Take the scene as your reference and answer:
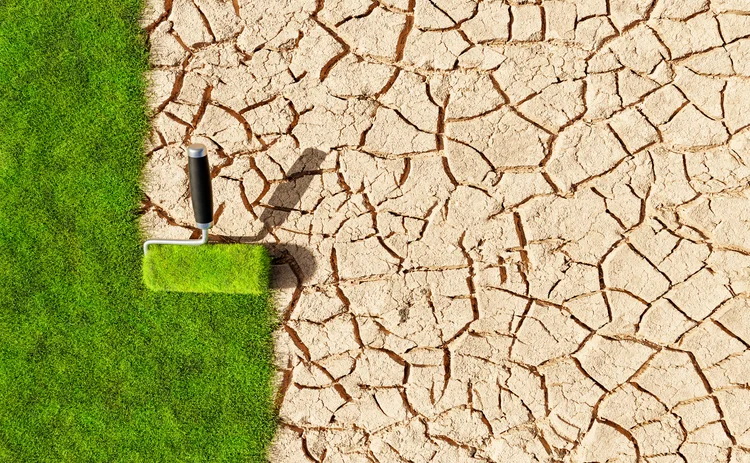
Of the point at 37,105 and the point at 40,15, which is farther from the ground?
the point at 40,15

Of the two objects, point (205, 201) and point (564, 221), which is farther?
point (564, 221)

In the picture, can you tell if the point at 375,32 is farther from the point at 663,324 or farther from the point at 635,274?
the point at 663,324

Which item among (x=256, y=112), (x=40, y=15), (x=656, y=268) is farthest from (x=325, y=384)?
(x=40, y=15)

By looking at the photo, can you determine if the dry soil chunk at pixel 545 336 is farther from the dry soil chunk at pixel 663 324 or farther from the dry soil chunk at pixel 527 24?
the dry soil chunk at pixel 527 24

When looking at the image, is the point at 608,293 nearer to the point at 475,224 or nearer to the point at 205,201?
the point at 475,224

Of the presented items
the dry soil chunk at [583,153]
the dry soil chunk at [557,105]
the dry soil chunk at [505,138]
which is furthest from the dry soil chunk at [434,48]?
the dry soil chunk at [583,153]

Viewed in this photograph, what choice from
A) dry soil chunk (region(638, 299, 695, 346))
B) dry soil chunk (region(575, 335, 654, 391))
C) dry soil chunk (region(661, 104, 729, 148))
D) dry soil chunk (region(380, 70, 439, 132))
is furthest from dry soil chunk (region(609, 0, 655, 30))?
dry soil chunk (region(575, 335, 654, 391))

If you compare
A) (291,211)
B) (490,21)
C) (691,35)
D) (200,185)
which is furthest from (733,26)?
(200,185)
